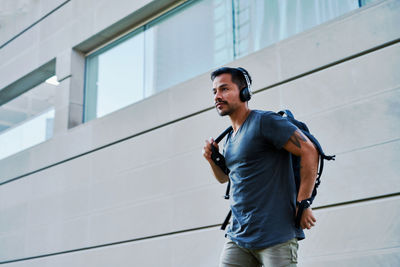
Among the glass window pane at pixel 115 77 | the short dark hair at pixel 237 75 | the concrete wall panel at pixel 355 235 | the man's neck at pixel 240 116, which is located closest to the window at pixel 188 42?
the glass window pane at pixel 115 77

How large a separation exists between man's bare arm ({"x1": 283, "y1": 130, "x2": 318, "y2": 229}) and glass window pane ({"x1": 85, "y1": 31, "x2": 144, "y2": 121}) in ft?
16.9

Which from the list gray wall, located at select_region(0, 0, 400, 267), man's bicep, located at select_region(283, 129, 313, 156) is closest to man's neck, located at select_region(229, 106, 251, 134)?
man's bicep, located at select_region(283, 129, 313, 156)

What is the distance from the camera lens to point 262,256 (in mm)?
3049

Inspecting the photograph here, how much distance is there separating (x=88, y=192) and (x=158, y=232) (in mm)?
1680

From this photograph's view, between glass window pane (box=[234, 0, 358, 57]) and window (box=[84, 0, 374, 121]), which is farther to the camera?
window (box=[84, 0, 374, 121])

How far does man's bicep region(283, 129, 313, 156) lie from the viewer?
118 inches

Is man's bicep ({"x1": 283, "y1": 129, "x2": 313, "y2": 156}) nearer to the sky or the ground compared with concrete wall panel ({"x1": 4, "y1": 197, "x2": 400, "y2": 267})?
nearer to the sky

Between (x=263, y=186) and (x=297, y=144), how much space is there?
330mm

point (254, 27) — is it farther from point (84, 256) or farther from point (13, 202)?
point (13, 202)

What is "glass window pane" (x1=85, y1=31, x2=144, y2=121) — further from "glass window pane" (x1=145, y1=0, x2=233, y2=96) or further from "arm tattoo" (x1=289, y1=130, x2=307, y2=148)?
"arm tattoo" (x1=289, y1=130, x2=307, y2=148)

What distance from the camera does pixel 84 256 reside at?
754 centimetres

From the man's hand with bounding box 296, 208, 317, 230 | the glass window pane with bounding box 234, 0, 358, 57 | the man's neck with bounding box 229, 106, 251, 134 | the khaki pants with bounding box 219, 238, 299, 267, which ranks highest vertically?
the glass window pane with bounding box 234, 0, 358, 57

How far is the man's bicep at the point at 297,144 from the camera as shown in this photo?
2992 mm

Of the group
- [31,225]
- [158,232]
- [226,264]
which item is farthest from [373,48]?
[31,225]
